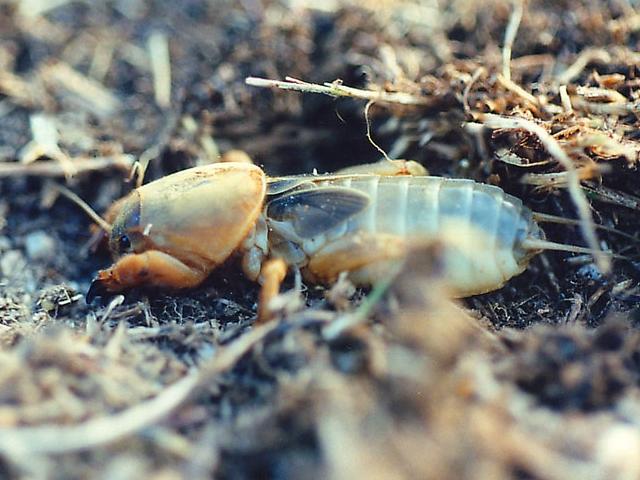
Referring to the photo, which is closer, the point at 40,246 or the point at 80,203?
the point at 80,203

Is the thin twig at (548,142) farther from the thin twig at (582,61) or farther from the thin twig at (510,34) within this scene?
the thin twig at (582,61)

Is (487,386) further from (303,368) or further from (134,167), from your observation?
(134,167)

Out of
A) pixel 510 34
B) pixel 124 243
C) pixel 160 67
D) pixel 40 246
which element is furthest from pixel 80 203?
pixel 510 34

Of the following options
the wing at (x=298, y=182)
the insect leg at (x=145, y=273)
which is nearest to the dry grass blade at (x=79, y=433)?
the insect leg at (x=145, y=273)

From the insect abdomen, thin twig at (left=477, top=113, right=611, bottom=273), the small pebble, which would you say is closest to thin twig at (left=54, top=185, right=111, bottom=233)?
the small pebble

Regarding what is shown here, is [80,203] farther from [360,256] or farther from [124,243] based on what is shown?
[360,256]

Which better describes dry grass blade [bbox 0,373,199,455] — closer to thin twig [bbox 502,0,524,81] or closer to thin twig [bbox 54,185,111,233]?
thin twig [bbox 54,185,111,233]

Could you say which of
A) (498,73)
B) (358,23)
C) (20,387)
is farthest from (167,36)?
(20,387)
